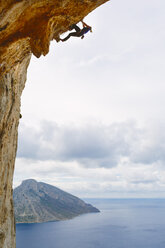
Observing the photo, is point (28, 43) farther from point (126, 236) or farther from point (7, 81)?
point (126, 236)

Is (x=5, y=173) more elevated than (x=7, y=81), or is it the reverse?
(x=7, y=81)

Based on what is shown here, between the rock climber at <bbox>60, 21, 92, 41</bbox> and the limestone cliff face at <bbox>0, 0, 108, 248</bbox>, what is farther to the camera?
the rock climber at <bbox>60, 21, 92, 41</bbox>

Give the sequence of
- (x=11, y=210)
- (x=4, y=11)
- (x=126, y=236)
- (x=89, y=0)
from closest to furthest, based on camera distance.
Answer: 1. (x=4, y=11)
2. (x=89, y=0)
3. (x=11, y=210)
4. (x=126, y=236)

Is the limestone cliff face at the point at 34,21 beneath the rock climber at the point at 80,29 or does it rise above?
beneath

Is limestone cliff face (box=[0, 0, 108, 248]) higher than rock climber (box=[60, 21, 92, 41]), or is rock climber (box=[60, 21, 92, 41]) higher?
rock climber (box=[60, 21, 92, 41])

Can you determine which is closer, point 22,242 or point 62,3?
point 62,3

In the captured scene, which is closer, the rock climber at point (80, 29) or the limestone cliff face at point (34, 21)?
the limestone cliff face at point (34, 21)

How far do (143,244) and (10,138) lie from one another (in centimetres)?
13258

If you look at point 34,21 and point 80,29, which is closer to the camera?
point 34,21

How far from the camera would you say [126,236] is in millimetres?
140500

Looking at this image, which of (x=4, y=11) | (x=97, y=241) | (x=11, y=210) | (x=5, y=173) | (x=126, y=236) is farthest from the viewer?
(x=126, y=236)

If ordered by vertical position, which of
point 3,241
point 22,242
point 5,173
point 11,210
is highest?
point 5,173

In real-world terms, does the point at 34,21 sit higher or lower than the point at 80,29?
lower

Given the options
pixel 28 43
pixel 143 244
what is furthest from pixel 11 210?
pixel 143 244
